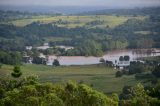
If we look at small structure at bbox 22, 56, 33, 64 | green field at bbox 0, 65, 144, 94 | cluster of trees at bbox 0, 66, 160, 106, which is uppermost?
cluster of trees at bbox 0, 66, 160, 106

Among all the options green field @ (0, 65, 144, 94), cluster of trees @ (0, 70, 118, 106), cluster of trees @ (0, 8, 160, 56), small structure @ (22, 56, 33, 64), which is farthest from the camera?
cluster of trees @ (0, 8, 160, 56)

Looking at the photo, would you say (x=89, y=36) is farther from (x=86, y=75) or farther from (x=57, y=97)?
(x=57, y=97)

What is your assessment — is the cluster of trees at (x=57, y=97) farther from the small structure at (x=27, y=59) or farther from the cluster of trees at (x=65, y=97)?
the small structure at (x=27, y=59)

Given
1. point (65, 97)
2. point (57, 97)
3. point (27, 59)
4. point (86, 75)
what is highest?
point (57, 97)

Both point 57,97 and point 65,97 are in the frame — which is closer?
point 57,97

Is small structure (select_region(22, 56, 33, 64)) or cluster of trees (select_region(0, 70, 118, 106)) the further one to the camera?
small structure (select_region(22, 56, 33, 64))

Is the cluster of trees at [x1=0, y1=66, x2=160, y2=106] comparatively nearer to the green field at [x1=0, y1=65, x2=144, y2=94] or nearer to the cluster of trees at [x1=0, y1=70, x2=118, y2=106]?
the cluster of trees at [x1=0, y1=70, x2=118, y2=106]

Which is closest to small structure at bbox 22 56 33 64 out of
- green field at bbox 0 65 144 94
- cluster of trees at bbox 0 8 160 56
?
green field at bbox 0 65 144 94

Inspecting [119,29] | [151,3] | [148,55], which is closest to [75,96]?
[148,55]

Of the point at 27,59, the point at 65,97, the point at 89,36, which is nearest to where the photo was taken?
the point at 65,97

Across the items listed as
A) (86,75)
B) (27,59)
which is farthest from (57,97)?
(27,59)

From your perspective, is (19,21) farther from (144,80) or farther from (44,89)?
(44,89)
